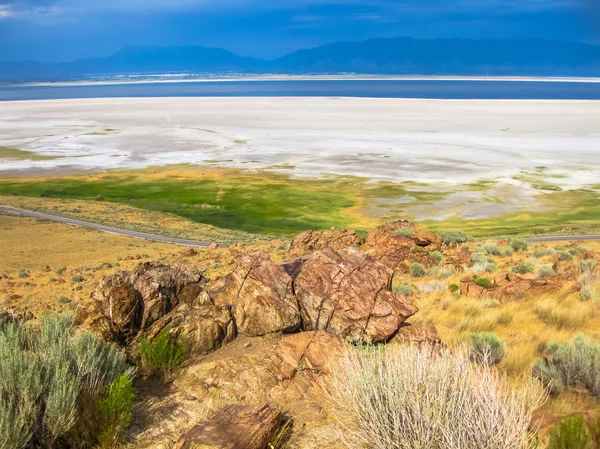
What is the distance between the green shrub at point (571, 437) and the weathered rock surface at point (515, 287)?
302 inches

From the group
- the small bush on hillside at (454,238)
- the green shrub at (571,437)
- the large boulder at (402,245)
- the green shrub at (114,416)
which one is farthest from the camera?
the small bush on hillside at (454,238)

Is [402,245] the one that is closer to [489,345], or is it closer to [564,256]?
[564,256]

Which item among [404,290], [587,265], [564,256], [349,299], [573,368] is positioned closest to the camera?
[573,368]

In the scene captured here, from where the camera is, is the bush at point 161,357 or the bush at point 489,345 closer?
the bush at point 161,357

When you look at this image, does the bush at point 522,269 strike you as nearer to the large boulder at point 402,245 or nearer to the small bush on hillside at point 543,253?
the large boulder at point 402,245

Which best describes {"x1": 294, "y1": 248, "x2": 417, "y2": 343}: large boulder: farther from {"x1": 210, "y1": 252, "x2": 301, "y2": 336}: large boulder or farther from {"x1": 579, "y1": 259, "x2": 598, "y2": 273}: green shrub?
{"x1": 579, "y1": 259, "x2": 598, "y2": 273}: green shrub

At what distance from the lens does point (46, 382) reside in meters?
5.54

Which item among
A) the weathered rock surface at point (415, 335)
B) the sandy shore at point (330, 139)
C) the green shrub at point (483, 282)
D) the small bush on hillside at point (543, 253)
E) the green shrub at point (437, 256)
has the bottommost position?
the sandy shore at point (330, 139)

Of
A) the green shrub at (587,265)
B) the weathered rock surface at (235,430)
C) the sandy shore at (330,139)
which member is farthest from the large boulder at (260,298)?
the sandy shore at (330,139)

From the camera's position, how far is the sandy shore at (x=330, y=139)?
223 ft

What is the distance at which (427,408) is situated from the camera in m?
4.70

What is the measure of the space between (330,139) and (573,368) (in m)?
85.5

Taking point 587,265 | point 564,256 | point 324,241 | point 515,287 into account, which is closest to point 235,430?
point 515,287

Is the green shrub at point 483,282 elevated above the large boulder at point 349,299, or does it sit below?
below
